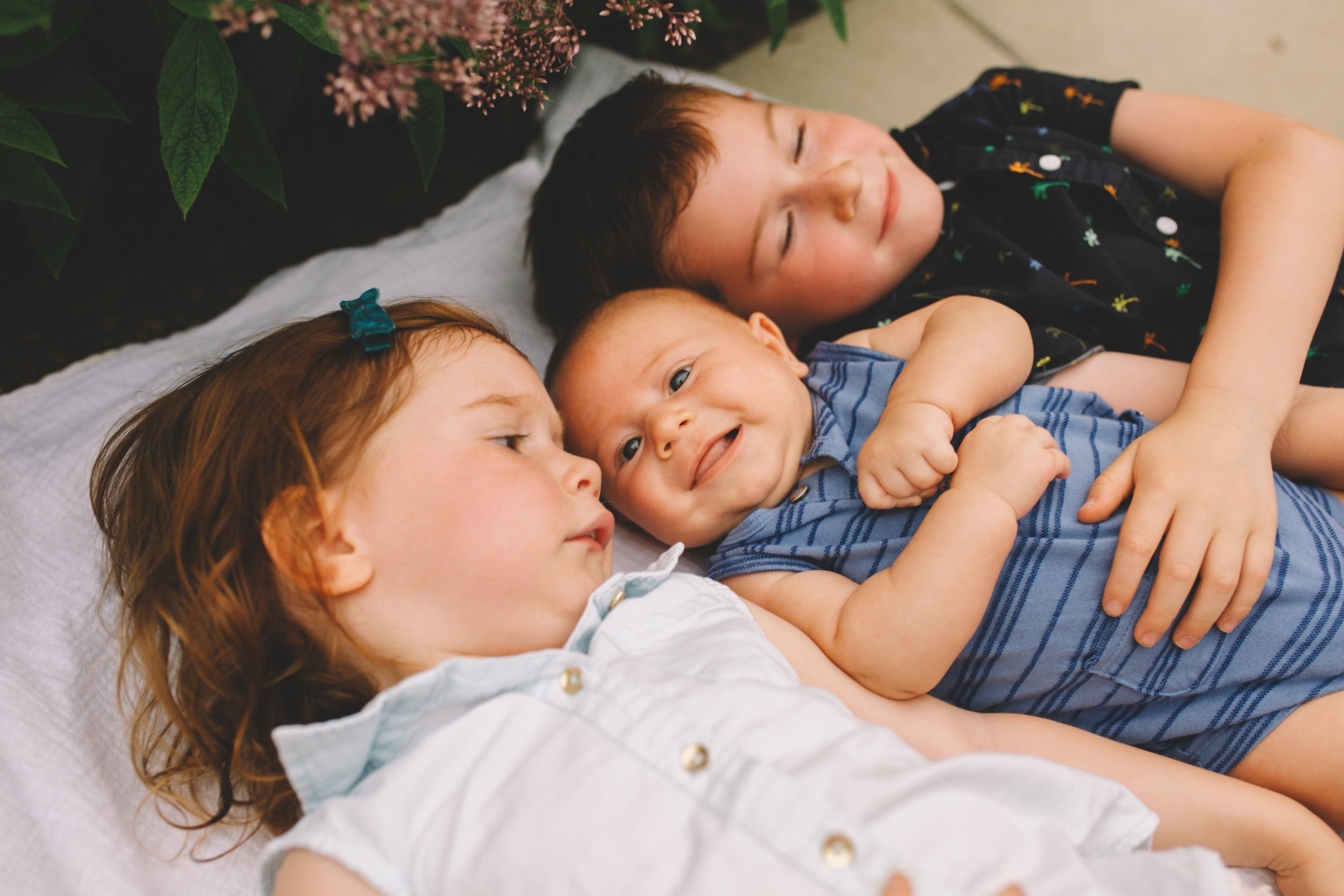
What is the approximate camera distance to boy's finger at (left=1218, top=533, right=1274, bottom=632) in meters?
1.07

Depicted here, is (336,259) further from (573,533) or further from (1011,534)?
(1011,534)

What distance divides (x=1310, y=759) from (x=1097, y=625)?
0.99ft

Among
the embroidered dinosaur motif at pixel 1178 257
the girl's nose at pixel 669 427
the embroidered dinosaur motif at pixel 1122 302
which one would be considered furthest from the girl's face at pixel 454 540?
the embroidered dinosaur motif at pixel 1178 257

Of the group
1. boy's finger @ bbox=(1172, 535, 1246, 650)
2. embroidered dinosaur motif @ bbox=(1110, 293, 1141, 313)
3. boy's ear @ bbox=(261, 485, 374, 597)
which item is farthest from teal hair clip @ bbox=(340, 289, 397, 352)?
embroidered dinosaur motif @ bbox=(1110, 293, 1141, 313)

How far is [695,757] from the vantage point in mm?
869

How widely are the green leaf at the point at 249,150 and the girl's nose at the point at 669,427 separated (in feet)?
1.93

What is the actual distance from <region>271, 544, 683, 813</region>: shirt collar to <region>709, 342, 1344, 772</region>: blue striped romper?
0.40 metres

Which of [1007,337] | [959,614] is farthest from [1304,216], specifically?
[959,614]

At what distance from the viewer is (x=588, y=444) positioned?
1309 millimetres

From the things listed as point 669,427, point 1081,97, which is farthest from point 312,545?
point 1081,97

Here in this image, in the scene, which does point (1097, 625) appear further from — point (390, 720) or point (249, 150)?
point (249, 150)

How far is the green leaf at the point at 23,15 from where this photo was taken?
757mm

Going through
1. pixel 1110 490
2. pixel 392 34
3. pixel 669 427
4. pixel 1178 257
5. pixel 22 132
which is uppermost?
pixel 392 34

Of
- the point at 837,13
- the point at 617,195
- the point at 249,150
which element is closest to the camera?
the point at 249,150
